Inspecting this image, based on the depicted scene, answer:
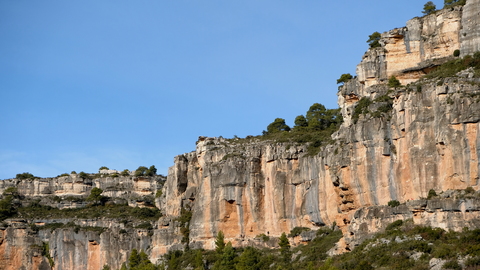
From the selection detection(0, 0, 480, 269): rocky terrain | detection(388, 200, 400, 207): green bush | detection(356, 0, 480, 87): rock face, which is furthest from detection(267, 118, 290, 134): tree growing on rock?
detection(388, 200, 400, 207): green bush

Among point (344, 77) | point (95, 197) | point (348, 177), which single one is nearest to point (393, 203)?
point (348, 177)

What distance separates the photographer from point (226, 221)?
102938 mm

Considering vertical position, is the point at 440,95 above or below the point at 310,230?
above

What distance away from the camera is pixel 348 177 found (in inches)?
3334

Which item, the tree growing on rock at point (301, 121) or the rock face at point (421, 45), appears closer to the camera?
the rock face at point (421, 45)

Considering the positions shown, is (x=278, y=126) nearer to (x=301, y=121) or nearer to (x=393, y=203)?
(x=301, y=121)

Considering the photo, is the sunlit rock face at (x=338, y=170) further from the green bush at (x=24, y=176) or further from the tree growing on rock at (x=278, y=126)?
the green bush at (x=24, y=176)

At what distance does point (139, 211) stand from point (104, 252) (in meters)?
12.1

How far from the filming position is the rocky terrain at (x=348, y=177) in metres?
73.1

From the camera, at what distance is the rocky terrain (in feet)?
240

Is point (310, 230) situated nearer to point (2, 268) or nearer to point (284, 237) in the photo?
point (284, 237)

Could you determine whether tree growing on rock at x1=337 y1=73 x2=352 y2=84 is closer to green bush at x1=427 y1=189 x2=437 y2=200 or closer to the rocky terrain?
the rocky terrain

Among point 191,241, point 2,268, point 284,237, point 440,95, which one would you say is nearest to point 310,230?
point 284,237

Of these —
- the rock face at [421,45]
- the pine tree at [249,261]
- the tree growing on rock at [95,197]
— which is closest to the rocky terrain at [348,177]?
the rock face at [421,45]
